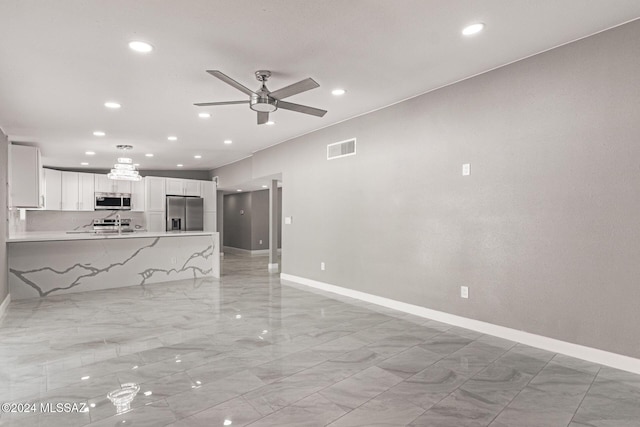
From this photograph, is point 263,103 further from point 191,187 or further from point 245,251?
point 245,251

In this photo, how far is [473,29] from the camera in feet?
9.49

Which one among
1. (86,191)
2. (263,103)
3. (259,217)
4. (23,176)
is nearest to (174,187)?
(86,191)

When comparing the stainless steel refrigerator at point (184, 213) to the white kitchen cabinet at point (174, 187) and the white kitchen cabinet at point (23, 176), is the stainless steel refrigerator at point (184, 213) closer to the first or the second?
the white kitchen cabinet at point (174, 187)

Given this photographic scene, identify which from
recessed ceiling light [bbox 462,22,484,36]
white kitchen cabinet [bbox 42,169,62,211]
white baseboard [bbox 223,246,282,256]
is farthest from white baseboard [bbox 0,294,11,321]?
white baseboard [bbox 223,246,282,256]

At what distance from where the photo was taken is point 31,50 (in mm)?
3115

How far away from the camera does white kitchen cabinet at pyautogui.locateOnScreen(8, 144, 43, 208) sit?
6195 millimetres

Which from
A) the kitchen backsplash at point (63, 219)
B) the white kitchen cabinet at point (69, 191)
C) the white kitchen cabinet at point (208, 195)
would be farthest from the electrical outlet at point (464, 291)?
the white kitchen cabinet at point (69, 191)

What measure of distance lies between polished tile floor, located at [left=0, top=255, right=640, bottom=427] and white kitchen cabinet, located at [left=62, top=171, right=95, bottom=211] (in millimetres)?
5462

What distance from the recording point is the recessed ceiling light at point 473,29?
111 inches

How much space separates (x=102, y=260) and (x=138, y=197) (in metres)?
4.27

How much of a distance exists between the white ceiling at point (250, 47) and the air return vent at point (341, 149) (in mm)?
538

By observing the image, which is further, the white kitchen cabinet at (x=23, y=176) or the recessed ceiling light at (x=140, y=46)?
the white kitchen cabinet at (x=23, y=176)

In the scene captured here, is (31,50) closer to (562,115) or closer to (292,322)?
(292,322)

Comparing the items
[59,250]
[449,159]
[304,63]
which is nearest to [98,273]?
[59,250]
